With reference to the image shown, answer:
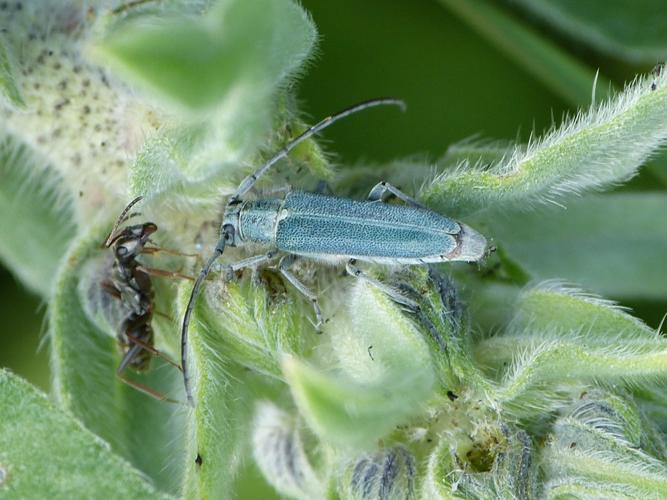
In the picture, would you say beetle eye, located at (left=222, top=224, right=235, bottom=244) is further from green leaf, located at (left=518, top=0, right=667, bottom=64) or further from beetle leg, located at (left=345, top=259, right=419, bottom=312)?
green leaf, located at (left=518, top=0, right=667, bottom=64)

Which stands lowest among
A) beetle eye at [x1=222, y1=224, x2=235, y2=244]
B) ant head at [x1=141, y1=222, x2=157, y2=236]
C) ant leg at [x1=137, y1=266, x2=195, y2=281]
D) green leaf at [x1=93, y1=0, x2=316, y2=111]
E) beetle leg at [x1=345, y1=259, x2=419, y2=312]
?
ant leg at [x1=137, y1=266, x2=195, y2=281]

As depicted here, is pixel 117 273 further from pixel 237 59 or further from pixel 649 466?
pixel 649 466

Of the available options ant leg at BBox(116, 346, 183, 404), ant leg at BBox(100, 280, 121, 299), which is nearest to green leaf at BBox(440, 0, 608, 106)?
ant leg at BBox(100, 280, 121, 299)

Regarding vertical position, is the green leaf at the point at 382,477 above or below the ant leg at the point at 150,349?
above

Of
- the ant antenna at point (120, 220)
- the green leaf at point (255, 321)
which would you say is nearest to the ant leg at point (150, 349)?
the ant antenna at point (120, 220)

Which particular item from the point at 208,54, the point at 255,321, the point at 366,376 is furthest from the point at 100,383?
the point at 208,54

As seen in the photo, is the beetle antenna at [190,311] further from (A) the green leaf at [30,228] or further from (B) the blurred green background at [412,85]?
(B) the blurred green background at [412,85]

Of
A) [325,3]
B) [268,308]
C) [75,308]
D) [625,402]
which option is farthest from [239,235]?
[325,3]
